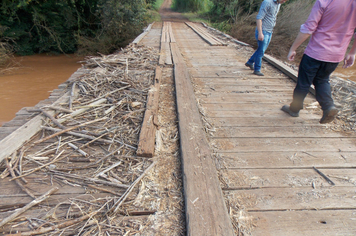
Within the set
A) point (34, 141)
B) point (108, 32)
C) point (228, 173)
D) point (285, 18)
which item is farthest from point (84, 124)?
point (285, 18)

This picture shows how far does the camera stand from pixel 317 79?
2.89m

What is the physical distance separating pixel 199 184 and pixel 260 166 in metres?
0.69

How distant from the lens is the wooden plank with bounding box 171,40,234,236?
152 centimetres

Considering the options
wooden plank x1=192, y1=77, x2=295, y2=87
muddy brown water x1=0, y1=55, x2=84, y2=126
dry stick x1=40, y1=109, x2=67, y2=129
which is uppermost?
wooden plank x1=192, y1=77, x2=295, y2=87

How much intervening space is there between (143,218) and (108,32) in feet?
45.9

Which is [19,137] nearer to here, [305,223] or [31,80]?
[305,223]

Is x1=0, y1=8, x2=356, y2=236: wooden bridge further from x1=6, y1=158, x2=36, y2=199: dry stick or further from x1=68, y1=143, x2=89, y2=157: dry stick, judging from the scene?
x1=6, y1=158, x2=36, y2=199: dry stick

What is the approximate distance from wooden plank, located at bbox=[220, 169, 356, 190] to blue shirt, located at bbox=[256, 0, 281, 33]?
10.7 feet

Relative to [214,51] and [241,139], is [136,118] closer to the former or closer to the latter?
[241,139]

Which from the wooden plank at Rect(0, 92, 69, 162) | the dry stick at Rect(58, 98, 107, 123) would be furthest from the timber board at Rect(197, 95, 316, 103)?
the wooden plank at Rect(0, 92, 69, 162)

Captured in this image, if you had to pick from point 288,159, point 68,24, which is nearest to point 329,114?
point 288,159

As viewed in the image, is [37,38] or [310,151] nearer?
[310,151]

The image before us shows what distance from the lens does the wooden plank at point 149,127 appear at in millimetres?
2184

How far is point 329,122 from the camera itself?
113 inches
